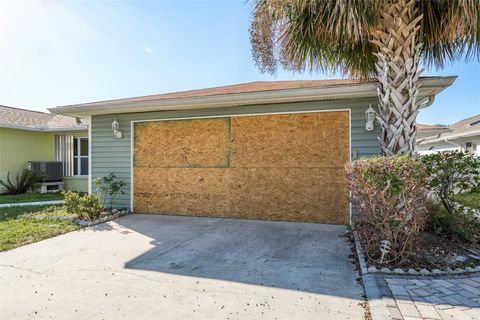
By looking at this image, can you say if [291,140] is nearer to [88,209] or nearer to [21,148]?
[88,209]

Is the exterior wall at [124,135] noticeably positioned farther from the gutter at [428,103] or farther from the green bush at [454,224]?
the green bush at [454,224]

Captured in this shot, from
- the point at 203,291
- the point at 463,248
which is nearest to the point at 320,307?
the point at 203,291

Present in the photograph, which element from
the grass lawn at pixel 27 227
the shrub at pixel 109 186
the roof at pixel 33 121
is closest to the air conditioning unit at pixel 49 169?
the roof at pixel 33 121

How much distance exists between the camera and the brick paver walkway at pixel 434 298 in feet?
8.13

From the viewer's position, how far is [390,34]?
4.40m

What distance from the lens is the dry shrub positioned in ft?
11.5

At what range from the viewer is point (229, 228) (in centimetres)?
592

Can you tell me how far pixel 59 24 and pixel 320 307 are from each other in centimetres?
889

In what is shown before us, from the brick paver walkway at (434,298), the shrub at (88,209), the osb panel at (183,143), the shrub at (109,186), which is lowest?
the brick paver walkway at (434,298)

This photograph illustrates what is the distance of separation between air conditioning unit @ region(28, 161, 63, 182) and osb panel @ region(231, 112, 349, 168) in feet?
29.5

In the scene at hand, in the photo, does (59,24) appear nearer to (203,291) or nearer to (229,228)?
(229,228)

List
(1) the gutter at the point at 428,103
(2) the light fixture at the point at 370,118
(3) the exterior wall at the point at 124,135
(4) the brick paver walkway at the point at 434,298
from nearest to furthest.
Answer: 1. (4) the brick paver walkway at the point at 434,298
2. (1) the gutter at the point at 428,103
3. (2) the light fixture at the point at 370,118
4. (3) the exterior wall at the point at 124,135

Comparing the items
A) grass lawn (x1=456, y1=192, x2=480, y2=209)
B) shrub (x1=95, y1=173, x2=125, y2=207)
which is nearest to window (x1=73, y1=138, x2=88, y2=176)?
shrub (x1=95, y1=173, x2=125, y2=207)

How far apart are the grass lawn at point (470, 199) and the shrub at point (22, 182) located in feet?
44.0
